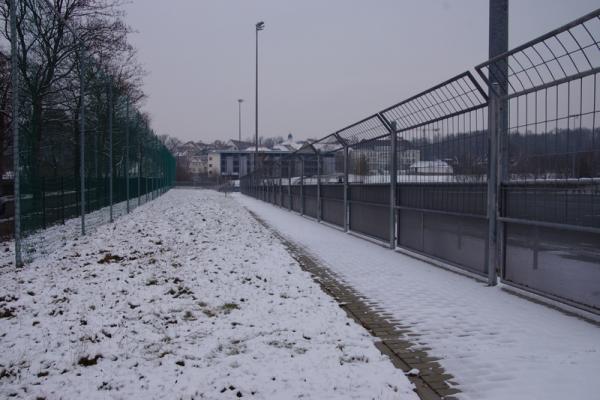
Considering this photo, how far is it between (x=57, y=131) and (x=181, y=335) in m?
15.3

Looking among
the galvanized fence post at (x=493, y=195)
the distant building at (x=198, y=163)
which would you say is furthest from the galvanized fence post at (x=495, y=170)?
the distant building at (x=198, y=163)

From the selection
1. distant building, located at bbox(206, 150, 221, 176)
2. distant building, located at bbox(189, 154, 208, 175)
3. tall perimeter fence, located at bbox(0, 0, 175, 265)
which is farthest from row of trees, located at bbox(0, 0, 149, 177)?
distant building, located at bbox(189, 154, 208, 175)

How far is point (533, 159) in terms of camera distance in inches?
219

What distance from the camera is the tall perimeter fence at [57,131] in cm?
1158

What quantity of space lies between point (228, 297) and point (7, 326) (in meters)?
2.19

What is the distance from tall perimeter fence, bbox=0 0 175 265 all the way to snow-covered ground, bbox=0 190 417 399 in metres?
2.27

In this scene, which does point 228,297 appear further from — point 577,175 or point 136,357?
point 577,175

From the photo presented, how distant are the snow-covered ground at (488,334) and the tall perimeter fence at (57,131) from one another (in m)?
5.61

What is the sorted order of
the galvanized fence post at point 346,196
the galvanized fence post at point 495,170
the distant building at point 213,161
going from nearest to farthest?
the galvanized fence post at point 495,170
the galvanized fence post at point 346,196
the distant building at point 213,161

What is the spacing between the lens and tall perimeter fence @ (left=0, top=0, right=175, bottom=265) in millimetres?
11578

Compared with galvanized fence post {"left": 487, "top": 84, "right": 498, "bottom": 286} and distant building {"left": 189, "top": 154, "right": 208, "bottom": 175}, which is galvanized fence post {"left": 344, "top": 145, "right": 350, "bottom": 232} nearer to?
galvanized fence post {"left": 487, "top": 84, "right": 498, "bottom": 286}

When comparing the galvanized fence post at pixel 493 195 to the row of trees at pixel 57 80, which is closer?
the galvanized fence post at pixel 493 195

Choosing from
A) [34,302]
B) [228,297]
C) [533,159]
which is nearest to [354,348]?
[228,297]

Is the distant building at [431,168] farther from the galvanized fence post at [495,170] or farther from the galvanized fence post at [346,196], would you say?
the galvanized fence post at [346,196]
